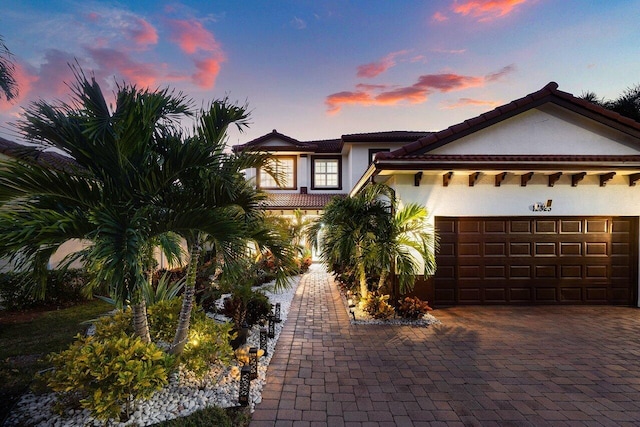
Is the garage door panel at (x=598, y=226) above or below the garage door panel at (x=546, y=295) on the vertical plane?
above

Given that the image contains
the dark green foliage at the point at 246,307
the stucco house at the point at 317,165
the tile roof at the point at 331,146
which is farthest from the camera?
the stucco house at the point at 317,165

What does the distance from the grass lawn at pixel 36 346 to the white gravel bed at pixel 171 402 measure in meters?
0.17

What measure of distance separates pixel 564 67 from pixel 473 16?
5.67 m

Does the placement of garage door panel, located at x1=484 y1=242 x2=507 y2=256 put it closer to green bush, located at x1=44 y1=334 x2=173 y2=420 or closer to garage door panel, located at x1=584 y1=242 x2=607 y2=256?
garage door panel, located at x1=584 y1=242 x2=607 y2=256

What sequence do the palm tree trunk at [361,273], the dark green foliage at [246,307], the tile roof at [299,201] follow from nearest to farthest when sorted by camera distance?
the dark green foliage at [246,307] → the palm tree trunk at [361,273] → the tile roof at [299,201]

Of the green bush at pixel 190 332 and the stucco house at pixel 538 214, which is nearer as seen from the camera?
the green bush at pixel 190 332

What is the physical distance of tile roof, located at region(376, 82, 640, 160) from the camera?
8.04m

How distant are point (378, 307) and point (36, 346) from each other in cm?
716

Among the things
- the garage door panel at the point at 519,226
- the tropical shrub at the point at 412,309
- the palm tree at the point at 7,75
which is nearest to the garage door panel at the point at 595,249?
the garage door panel at the point at 519,226

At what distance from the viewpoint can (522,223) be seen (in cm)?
831

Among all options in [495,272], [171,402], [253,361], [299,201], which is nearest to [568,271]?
[495,272]

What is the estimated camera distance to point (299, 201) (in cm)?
1691

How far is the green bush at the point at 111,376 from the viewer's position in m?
2.97

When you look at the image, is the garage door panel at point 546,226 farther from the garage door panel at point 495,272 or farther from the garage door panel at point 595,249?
the garage door panel at point 495,272
